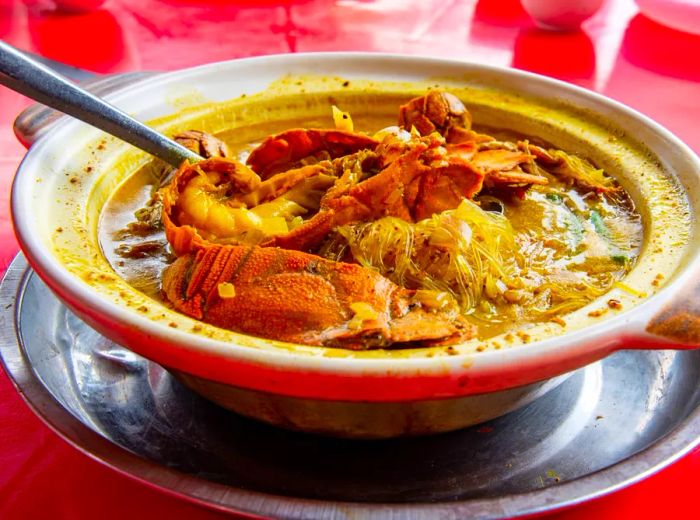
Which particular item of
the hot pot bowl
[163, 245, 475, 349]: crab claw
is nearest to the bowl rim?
the hot pot bowl

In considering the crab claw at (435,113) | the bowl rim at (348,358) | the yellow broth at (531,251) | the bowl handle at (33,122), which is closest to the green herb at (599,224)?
the yellow broth at (531,251)

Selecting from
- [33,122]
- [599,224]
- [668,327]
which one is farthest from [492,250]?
[33,122]

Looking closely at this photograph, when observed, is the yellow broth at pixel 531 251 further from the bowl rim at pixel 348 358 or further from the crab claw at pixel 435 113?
the crab claw at pixel 435 113

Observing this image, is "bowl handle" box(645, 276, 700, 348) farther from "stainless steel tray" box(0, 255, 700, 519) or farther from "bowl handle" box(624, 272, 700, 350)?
"stainless steel tray" box(0, 255, 700, 519)

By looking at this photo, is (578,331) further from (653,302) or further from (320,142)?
(320,142)

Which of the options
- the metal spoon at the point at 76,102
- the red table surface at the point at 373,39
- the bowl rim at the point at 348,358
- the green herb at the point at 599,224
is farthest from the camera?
the red table surface at the point at 373,39

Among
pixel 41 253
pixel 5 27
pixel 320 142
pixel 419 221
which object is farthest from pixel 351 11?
pixel 41 253

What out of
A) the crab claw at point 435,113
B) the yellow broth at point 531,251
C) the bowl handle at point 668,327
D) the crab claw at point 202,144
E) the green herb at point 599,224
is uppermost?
the bowl handle at point 668,327

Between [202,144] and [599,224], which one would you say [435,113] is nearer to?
[599,224]
